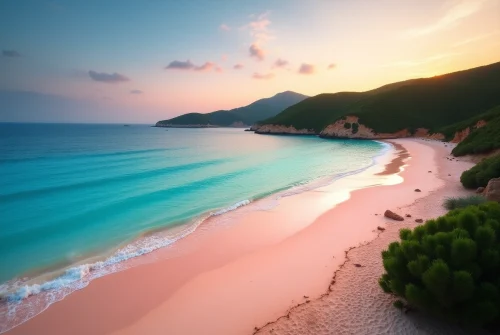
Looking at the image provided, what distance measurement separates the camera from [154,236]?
11.8m

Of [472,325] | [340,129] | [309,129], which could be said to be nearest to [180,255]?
[472,325]

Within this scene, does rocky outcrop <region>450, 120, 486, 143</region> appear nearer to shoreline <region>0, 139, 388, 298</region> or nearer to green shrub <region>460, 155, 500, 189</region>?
green shrub <region>460, 155, 500, 189</region>

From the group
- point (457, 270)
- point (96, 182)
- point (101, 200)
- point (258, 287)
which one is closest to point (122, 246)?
point (258, 287)

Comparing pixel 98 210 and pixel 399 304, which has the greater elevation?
pixel 399 304

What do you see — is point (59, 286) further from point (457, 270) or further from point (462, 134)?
point (462, 134)

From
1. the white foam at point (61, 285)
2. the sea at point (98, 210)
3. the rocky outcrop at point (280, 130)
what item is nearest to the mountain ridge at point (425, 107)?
the rocky outcrop at point (280, 130)

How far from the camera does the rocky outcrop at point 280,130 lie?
126919mm

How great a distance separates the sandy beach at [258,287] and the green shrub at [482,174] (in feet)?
15.4

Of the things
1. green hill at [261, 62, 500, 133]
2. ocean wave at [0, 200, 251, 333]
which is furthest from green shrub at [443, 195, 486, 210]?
green hill at [261, 62, 500, 133]

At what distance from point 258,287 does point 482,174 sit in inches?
640

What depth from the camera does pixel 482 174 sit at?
1498 cm

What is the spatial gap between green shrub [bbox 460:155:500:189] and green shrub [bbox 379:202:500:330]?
Answer: 12709mm

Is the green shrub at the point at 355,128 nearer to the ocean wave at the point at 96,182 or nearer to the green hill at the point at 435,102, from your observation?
the green hill at the point at 435,102

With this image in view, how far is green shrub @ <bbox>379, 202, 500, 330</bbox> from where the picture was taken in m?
4.30
